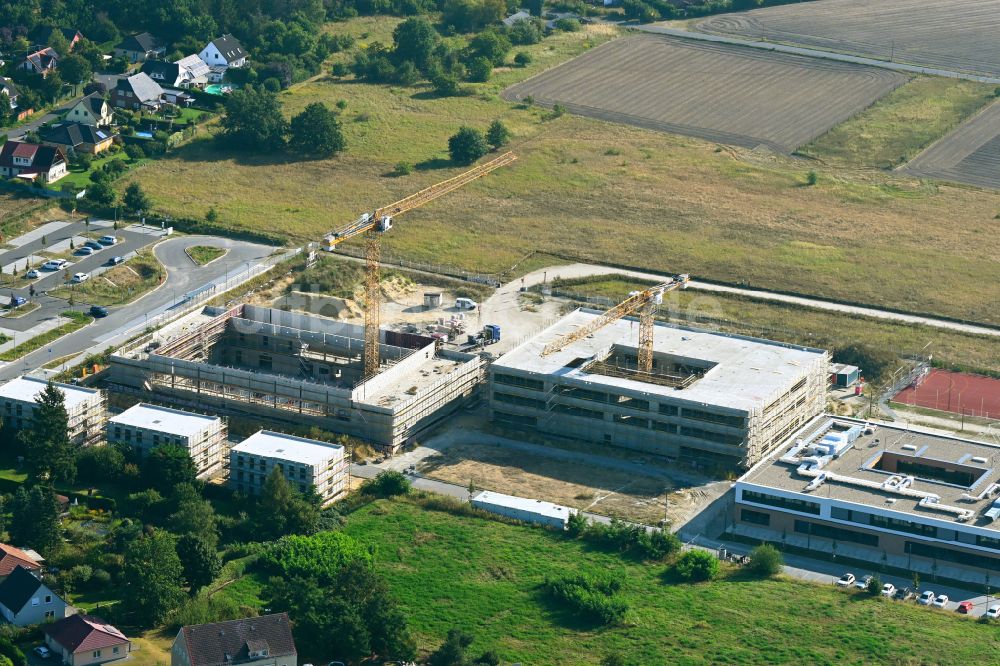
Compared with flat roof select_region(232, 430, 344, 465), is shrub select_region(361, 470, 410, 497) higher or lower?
lower

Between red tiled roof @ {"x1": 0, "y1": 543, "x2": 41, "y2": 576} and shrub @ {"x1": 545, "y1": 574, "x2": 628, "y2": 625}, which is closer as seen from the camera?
red tiled roof @ {"x1": 0, "y1": 543, "x2": 41, "y2": 576}

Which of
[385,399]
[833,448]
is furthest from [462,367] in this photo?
[833,448]

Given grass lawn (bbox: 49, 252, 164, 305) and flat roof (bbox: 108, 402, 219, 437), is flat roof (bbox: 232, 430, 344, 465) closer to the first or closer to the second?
flat roof (bbox: 108, 402, 219, 437)

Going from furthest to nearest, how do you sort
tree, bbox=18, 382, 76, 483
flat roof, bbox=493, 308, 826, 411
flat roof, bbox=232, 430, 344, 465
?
1. flat roof, bbox=493, 308, 826, 411
2. flat roof, bbox=232, 430, 344, 465
3. tree, bbox=18, 382, 76, 483

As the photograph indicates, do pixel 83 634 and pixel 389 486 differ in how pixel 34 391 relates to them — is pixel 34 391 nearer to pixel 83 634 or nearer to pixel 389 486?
pixel 389 486

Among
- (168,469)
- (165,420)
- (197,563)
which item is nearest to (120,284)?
(165,420)

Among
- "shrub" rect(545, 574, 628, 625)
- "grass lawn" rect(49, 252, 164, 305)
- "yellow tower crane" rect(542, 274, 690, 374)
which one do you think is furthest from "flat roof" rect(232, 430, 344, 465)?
"grass lawn" rect(49, 252, 164, 305)

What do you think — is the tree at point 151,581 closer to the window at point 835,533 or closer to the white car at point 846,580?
the white car at point 846,580
